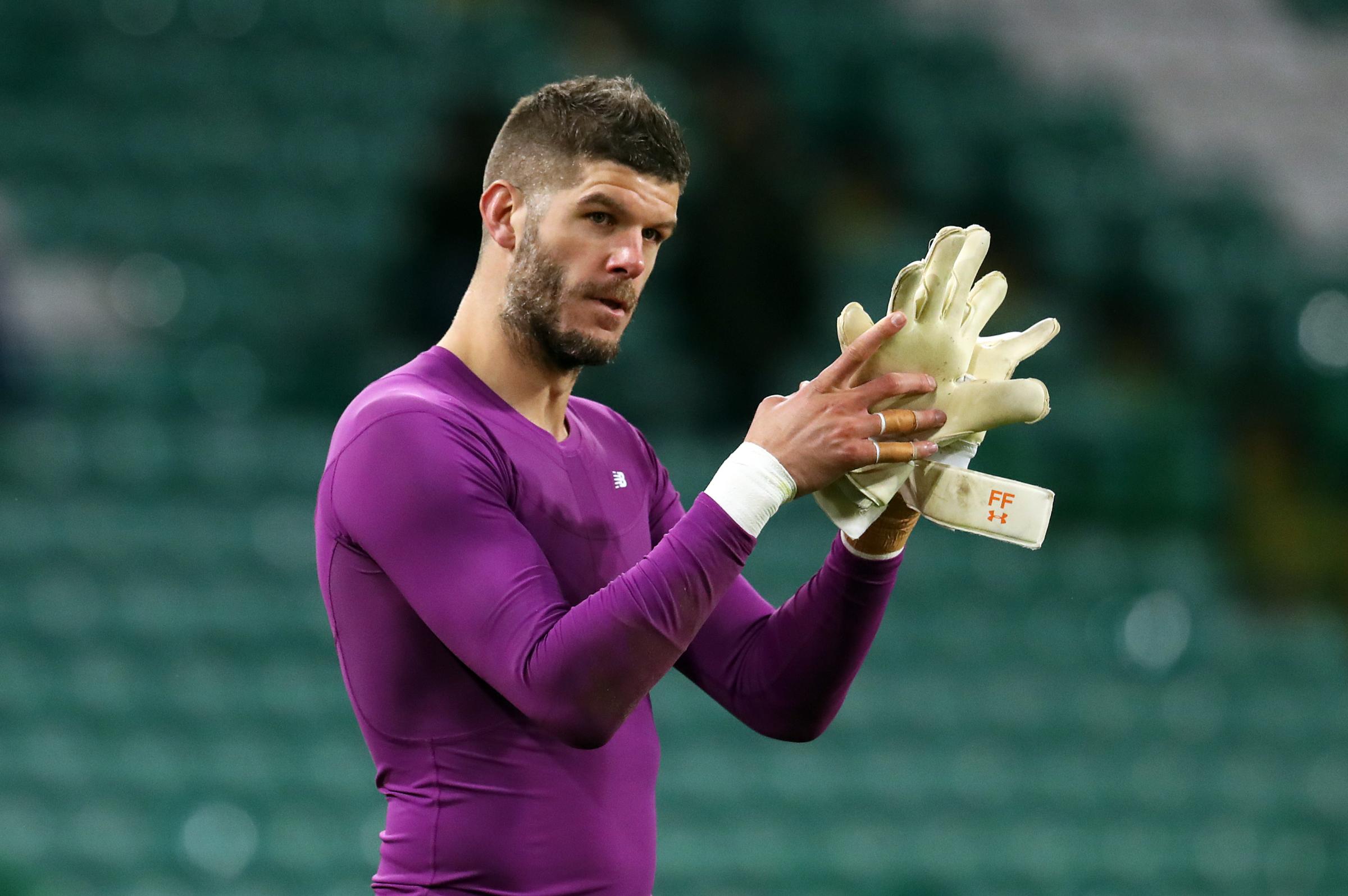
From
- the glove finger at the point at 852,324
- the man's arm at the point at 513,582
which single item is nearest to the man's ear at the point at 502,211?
the man's arm at the point at 513,582

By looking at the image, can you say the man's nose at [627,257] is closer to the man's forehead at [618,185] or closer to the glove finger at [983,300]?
the man's forehead at [618,185]

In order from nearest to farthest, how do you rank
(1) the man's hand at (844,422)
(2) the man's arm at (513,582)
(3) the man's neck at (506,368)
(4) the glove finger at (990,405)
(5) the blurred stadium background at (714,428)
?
(2) the man's arm at (513,582), (1) the man's hand at (844,422), (4) the glove finger at (990,405), (3) the man's neck at (506,368), (5) the blurred stadium background at (714,428)

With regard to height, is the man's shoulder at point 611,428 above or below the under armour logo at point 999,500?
above

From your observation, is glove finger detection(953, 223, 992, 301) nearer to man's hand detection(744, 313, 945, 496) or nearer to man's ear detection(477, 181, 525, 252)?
man's hand detection(744, 313, 945, 496)

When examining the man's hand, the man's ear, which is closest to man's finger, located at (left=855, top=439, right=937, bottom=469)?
the man's hand

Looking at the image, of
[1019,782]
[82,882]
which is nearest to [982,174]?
[1019,782]

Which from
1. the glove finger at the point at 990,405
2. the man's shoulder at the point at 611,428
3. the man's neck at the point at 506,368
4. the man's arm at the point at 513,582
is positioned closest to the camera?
the man's arm at the point at 513,582

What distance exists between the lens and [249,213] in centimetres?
606

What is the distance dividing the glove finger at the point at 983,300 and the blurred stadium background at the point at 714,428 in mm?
3320

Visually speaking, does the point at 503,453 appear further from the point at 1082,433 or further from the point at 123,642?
the point at 1082,433

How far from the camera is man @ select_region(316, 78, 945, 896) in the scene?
1.49 metres

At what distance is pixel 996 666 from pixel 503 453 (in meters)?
4.25

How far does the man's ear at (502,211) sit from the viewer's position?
69.8 inches

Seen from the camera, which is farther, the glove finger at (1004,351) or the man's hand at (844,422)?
the glove finger at (1004,351)
